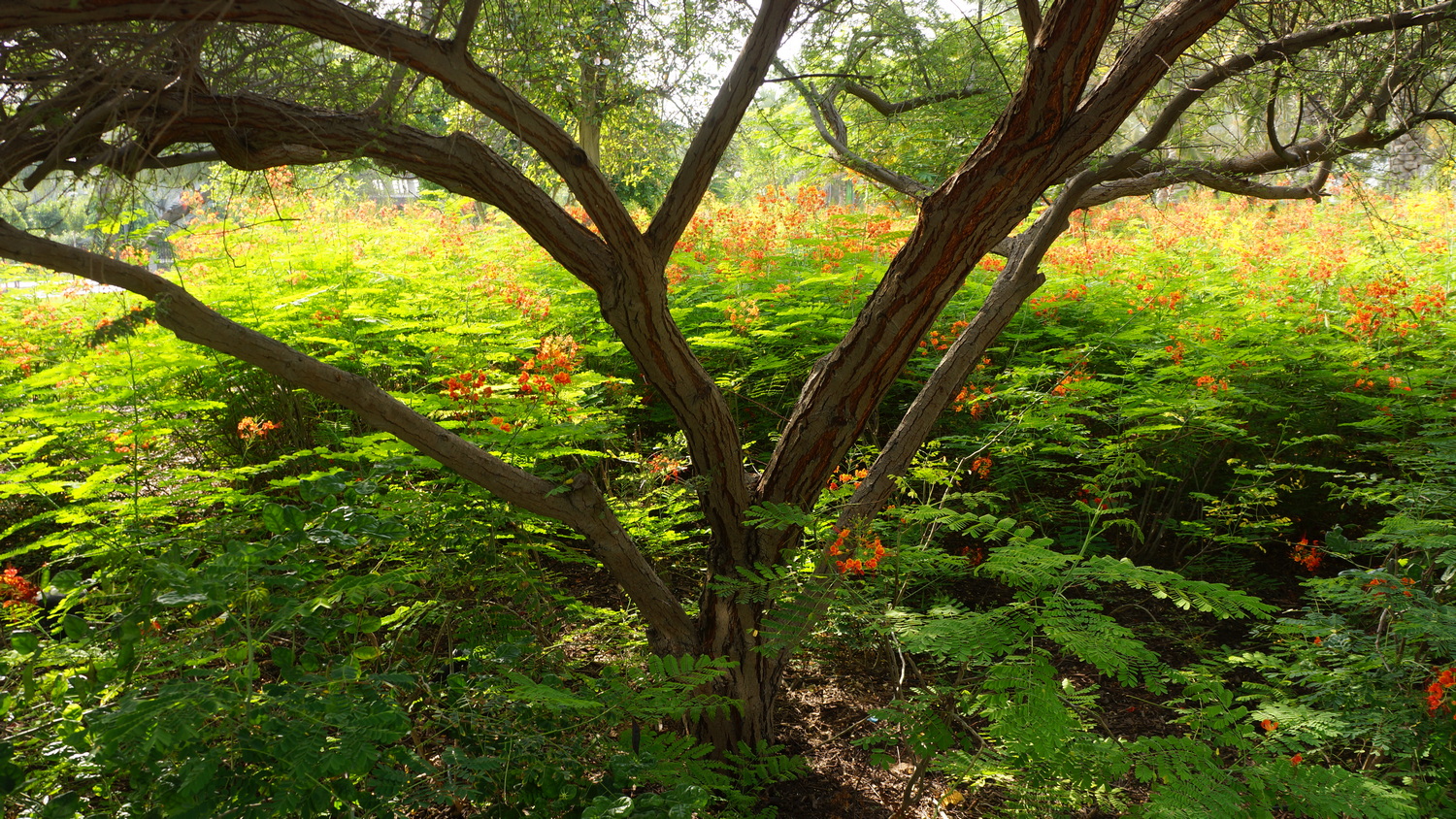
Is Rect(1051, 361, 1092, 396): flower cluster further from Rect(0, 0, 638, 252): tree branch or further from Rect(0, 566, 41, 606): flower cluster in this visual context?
Rect(0, 566, 41, 606): flower cluster

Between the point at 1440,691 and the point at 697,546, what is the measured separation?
269cm

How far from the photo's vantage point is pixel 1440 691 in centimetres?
220

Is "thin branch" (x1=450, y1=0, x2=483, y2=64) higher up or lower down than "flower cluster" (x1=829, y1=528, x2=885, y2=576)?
higher up

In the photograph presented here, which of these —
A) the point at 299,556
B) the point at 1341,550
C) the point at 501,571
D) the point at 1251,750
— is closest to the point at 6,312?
the point at 501,571

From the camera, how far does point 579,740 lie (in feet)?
6.31

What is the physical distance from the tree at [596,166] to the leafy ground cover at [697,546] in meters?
0.23

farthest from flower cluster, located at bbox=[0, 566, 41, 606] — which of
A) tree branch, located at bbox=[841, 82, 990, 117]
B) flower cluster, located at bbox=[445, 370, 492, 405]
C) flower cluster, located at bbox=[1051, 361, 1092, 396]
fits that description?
tree branch, located at bbox=[841, 82, 990, 117]

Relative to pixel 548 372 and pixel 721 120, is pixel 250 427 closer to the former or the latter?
pixel 548 372

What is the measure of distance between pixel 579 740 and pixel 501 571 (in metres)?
1.19

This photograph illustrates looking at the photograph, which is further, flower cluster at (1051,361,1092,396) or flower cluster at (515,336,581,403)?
flower cluster at (1051,361,1092,396)

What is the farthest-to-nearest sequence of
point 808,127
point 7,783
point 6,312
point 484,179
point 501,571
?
point 808,127
point 6,312
point 501,571
point 484,179
point 7,783

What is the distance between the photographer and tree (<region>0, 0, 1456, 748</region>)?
199cm

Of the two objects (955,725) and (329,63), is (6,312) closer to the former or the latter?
(329,63)

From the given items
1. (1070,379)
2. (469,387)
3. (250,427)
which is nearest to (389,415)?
(469,387)
